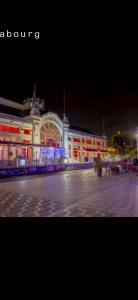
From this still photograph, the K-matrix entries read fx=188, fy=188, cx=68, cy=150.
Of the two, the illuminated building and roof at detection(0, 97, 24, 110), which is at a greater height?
roof at detection(0, 97, 24, 110)

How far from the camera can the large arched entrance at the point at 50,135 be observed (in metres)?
33.1

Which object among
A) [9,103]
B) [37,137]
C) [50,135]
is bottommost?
[37,137]

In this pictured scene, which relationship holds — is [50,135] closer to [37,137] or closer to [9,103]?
[37,137]

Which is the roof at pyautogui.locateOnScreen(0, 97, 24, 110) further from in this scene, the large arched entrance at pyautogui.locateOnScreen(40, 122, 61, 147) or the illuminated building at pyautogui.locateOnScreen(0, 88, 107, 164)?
the large arched entrance at pyautogui.locateOnScreen(40, 122, 61, 147)

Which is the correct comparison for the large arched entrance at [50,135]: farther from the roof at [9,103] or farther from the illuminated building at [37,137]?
the roof at [9,103]

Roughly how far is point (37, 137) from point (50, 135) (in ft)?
14.5

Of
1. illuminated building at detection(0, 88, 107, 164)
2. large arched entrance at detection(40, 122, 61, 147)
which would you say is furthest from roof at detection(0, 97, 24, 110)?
large arched entrance at detection(40, 122, 61, 147)

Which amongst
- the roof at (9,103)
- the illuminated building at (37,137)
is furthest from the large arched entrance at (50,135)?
the roof at (9,103)

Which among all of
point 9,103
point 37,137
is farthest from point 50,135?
point 9,103

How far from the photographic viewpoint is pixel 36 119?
31000 millimetres

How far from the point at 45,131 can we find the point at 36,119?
3366 millimetres

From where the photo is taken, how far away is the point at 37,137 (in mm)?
30969

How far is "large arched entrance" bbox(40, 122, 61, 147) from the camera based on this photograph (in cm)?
3309

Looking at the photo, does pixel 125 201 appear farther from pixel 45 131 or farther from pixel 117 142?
pixel 117 142
